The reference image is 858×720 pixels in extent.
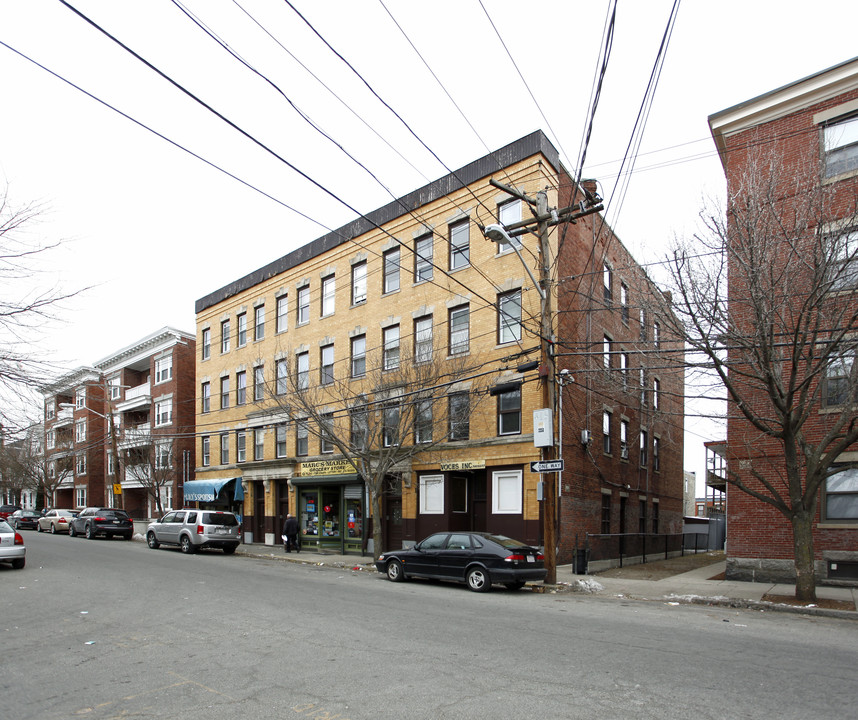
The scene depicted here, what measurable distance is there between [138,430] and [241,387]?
13.9m

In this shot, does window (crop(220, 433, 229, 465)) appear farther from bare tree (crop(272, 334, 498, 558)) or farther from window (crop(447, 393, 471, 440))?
window (crop(447, 393, 471, 440))

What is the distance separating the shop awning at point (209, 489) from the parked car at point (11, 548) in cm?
1461

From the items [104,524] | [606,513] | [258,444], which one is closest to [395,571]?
[606,513]

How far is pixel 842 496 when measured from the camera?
1612 cm

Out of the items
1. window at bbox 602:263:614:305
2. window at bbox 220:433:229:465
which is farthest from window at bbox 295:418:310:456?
window at bbox 602:263:614:305

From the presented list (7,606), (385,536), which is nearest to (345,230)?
(385,536)

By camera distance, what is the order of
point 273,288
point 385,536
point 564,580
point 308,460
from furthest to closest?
point 273,288, point 308,460, point 385,536, point 564,580

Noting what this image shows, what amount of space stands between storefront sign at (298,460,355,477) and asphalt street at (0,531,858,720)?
12281 mm

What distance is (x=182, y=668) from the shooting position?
7.28 meters

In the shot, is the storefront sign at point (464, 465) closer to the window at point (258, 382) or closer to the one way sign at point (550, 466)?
the one way sign at point (550, 466)

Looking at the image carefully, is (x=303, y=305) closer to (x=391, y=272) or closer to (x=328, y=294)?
(x=328, y=294)

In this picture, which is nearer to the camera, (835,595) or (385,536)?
(835,595)

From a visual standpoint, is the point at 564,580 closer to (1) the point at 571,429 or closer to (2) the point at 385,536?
(1) the point at 571,429

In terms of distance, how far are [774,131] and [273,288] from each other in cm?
2243
